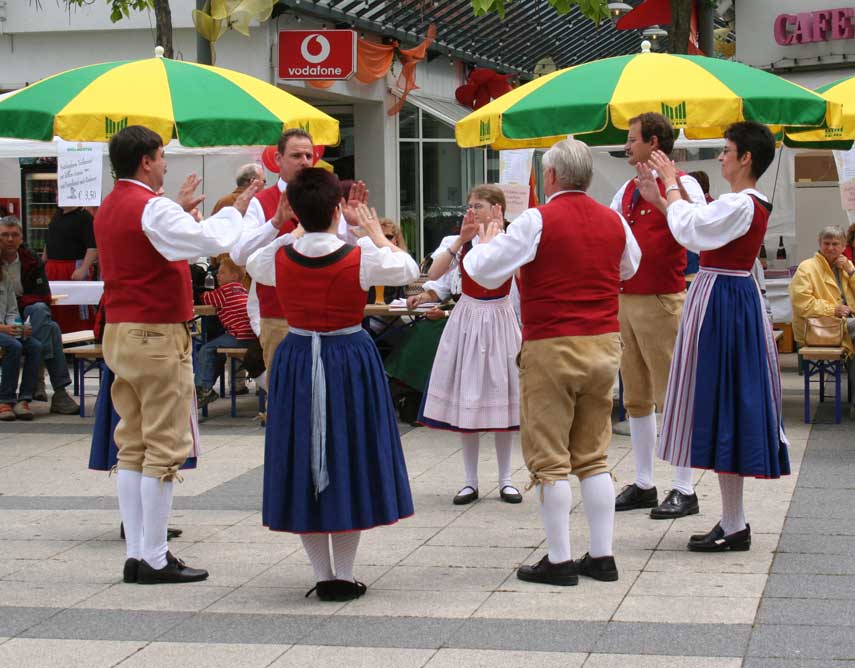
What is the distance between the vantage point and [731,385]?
661cm

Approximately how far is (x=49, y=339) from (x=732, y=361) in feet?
23.3

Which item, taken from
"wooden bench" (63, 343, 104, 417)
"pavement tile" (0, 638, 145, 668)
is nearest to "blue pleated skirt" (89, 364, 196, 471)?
"pavement tile" (0, 638, 145, 668)

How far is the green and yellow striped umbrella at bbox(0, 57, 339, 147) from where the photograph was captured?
30.5 feet

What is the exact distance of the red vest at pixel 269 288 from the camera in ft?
24.1

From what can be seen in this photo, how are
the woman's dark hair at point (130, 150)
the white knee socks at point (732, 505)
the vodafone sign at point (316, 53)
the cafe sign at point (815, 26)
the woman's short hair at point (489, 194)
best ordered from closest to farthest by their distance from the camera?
the woman's dark hair at point (130, 150), the white knee socks at point (732, 505), the woman's short hair at point (489, 194), the vodafone sign at point (316, 53), the cafe sign at point (815, 26)

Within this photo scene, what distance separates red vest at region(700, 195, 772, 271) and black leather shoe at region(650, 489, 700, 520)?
1388 millimetres

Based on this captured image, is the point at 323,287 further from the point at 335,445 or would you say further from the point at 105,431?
the point at 105,431

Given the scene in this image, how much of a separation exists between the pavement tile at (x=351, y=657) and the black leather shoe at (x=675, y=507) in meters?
2.61

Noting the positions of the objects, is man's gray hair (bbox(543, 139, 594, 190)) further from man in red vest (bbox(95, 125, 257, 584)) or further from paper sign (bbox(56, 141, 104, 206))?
paper sign (bbox(56, 141, 104, 206))

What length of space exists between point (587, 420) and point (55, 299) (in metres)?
7.60

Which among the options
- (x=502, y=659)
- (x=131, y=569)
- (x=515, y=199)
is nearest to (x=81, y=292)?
(x=515, y=199)

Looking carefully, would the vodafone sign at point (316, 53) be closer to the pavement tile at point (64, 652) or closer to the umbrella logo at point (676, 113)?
the umbrella logo at point (676, 113)

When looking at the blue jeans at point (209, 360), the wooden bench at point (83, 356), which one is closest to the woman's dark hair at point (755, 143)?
the blue jeans at point (209, 360)

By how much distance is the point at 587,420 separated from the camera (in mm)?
6098
